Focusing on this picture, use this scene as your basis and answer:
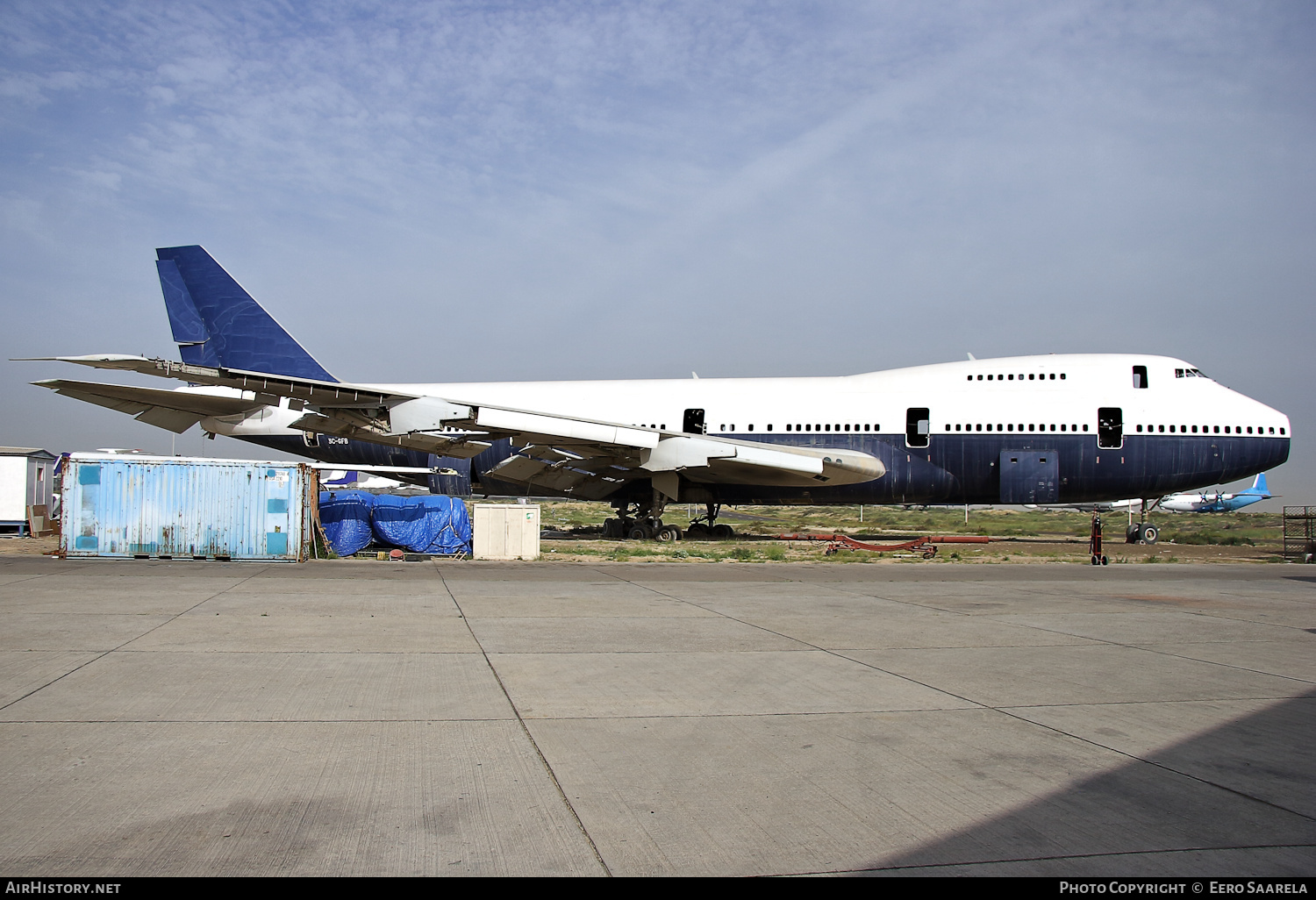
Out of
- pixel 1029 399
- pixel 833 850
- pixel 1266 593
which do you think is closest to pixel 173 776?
pixel 833 850

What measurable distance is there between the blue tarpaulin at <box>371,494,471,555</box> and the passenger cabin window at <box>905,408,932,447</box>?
38.0 feet

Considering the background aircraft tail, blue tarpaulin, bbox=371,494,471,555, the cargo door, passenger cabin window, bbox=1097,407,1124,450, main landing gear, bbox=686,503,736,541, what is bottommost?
main landing gear, bbox=686,503,736,541

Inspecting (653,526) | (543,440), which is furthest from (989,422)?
(543,440)

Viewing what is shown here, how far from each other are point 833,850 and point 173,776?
122 inches

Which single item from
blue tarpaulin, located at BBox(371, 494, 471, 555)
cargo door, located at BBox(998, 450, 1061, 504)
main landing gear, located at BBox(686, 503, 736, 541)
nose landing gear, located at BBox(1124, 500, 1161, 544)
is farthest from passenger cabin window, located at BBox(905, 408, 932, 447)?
blue tarpaulin, located at BBox(371, 494, 471, 555)

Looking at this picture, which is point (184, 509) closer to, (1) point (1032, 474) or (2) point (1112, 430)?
(1) point (1032, 474)

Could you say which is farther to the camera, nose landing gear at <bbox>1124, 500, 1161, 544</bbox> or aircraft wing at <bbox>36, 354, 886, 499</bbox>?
nose landing gear at <bbox>1124, 500, 1161, 544</bbox>

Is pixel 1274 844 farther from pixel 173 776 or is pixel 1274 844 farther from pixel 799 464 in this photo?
pixel 799 464

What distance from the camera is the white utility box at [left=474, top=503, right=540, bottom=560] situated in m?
18.9

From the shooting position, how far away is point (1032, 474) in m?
22.1

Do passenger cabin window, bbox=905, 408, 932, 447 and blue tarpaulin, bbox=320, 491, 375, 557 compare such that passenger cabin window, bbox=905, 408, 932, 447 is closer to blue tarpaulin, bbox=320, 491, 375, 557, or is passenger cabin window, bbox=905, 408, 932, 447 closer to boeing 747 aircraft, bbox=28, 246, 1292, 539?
boeing 747 aircraft, bbox=28, 246, 1292, 539

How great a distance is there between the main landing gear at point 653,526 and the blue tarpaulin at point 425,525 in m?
5.94

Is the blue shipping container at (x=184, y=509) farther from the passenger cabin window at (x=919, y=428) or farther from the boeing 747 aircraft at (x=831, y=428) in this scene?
the passenger cabin window at (x=919, y=428)

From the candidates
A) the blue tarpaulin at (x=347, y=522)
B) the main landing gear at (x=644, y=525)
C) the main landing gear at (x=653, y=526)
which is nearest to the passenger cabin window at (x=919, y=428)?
the main landing gear at (x=653, y=526)
